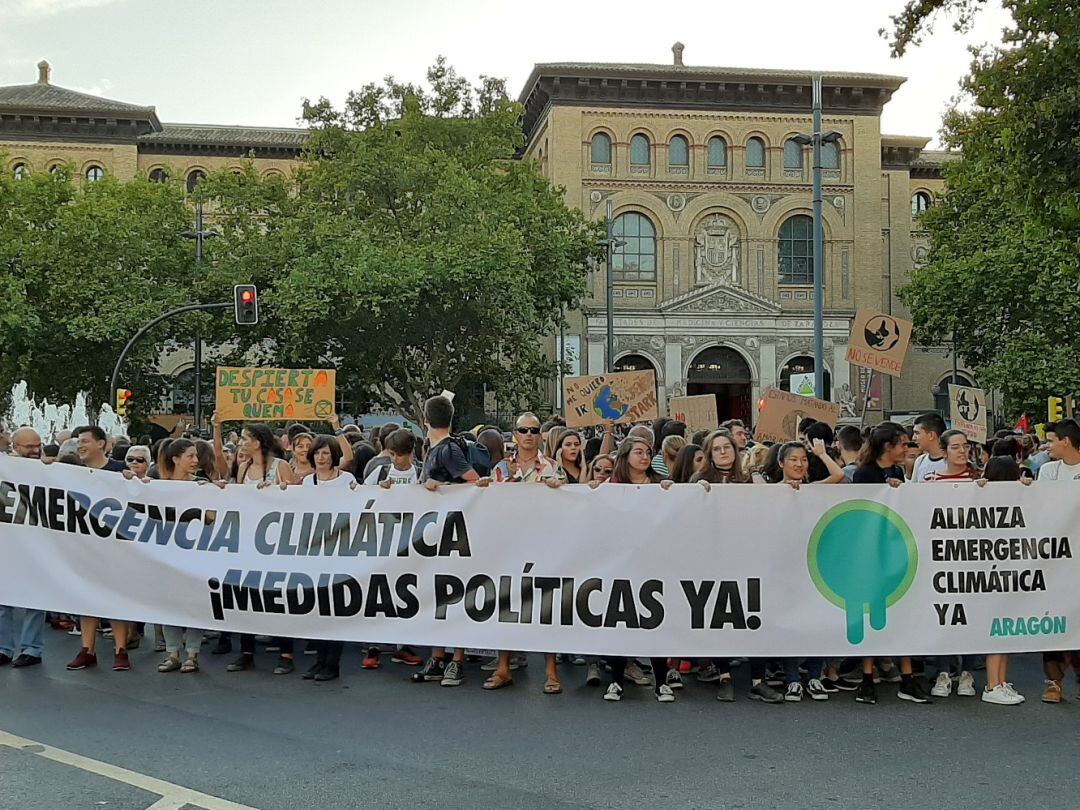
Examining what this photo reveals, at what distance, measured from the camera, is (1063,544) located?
7.30 m

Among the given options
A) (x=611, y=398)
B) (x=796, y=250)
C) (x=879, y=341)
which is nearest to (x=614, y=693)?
(x=879, y=341)

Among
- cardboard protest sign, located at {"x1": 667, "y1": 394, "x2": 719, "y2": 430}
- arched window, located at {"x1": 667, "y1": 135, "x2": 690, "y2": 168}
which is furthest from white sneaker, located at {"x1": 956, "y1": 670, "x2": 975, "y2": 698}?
arched window, located at {"x1": 667, "y1": 135, "x2": 690, "y2": 168}

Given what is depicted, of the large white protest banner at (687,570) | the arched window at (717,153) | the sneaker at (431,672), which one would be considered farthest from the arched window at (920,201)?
the sneaker at (431,672)

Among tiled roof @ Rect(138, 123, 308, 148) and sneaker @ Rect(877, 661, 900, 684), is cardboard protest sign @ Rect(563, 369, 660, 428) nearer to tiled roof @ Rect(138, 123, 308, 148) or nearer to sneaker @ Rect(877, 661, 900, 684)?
sneaker @ Rect(877, 661, 900, 684)

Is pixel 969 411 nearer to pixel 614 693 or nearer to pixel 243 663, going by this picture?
pixel 614 693

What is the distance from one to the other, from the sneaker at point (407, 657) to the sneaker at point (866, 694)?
309 centimetres

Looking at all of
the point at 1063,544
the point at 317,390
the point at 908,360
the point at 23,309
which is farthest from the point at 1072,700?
the point at 908,360

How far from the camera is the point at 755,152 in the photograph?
144 ft

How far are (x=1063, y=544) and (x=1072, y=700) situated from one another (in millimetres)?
978

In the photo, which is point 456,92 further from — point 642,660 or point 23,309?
point 642,660

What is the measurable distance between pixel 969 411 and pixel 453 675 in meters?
9.65

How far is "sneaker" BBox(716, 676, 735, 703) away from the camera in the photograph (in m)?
7.16

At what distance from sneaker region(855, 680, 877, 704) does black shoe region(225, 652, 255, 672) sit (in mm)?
4171

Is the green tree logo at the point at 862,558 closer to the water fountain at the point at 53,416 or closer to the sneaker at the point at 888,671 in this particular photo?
the sneaker at the point at 888,671
